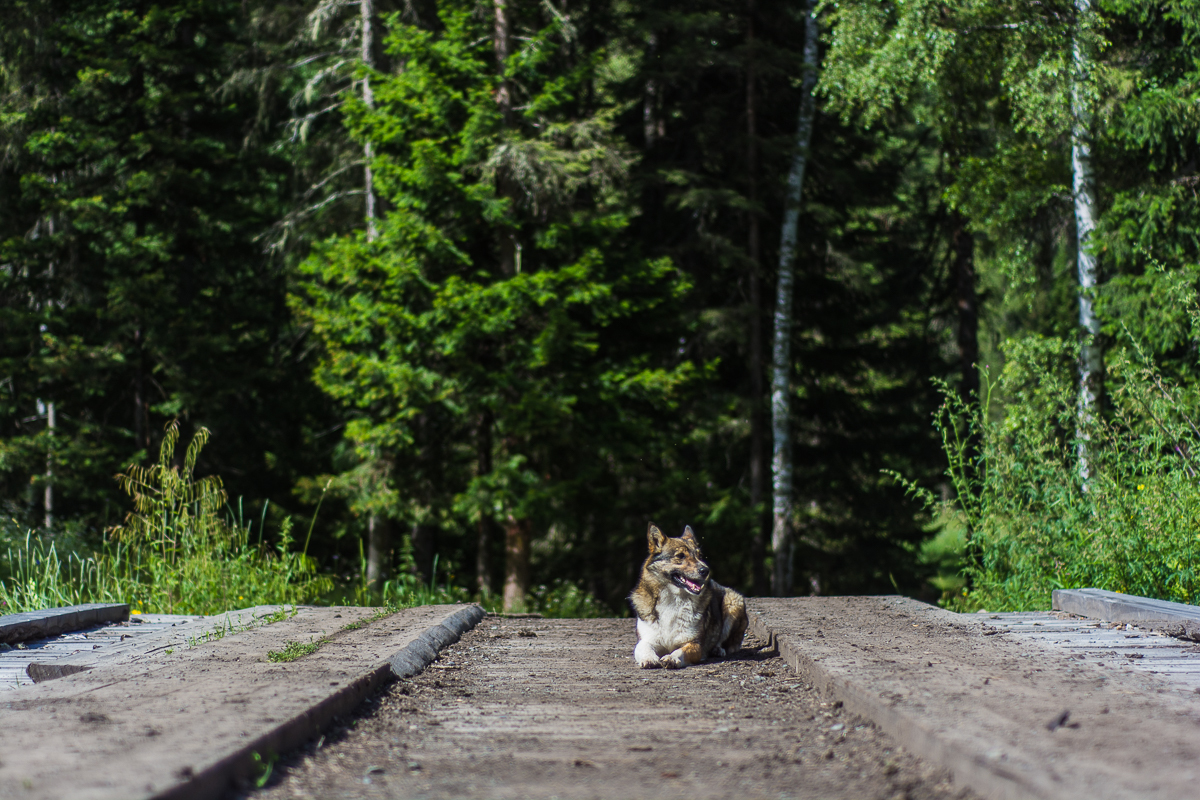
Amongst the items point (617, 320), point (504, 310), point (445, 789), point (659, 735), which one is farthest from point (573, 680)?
point (617, 320)

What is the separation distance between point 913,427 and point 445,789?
63.9 ft

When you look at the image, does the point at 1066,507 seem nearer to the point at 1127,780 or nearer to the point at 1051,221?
the point at 1127,780

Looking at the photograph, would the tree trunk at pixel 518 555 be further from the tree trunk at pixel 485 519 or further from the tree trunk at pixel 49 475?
the tree trunk at pixel 49 475

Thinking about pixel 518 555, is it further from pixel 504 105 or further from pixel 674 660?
pixel 674 660

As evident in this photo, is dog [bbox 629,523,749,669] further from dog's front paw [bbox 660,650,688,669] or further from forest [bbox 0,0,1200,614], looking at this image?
forest [bbox 0,0,1200,614]

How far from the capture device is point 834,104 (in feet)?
54.4

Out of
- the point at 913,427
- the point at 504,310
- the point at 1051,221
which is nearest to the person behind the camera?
the point at 504,310

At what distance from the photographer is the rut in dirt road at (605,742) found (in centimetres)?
363

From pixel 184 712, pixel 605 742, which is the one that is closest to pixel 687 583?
pixel 605 742

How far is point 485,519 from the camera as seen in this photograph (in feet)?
60.2

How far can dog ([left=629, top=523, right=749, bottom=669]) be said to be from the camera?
6.56 m

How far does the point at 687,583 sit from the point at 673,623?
337mm

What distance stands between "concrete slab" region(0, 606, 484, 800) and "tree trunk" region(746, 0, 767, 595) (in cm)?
1249

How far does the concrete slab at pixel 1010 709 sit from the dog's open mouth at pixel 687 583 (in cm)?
70
